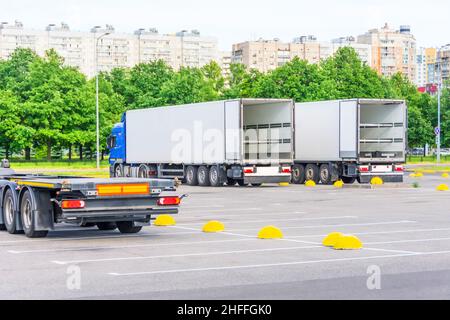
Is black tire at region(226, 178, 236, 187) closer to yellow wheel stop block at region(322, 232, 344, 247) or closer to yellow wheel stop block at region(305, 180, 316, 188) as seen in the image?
yellow wheel stop block at region(305, 180, 316, 188)

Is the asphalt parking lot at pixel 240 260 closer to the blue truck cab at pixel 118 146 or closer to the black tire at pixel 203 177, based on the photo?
the black tire at pixel 203 177

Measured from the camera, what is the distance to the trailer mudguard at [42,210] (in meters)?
16.1

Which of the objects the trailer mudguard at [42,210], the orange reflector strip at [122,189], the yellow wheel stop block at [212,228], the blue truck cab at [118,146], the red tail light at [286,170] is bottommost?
the yellow wheel stop block at [212,228]

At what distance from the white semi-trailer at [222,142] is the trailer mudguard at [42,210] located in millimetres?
21327

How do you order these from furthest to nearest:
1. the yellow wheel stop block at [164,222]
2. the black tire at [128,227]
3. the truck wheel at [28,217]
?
1. the yellow wheel stop block at [164,222]
2. the black tire at [128,227]
3. the truck wheel at [28,217]

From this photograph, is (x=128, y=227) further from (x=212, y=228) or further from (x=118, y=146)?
(x=118, y=146)

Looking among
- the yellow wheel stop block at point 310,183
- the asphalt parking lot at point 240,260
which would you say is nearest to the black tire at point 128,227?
the asphalt parking lot at point 240,260

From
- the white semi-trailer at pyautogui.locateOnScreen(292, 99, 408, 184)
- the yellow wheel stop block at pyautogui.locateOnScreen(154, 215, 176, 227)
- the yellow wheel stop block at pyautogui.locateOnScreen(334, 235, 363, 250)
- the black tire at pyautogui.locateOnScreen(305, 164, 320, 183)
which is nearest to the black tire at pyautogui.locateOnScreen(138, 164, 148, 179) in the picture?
the white semi-trailer at pyautogui.locateOnScreen(292, 99, 408, 184)

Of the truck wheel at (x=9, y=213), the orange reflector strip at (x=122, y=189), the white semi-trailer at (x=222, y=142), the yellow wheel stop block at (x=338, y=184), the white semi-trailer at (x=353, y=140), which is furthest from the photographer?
the white semi-trailer at (x=353, y=140)

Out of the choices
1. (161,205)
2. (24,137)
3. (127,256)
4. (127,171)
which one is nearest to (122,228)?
(161,205)

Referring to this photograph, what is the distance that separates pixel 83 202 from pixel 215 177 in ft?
78.3

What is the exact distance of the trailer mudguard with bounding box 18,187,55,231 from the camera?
52.7 ft
